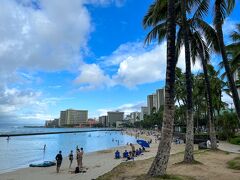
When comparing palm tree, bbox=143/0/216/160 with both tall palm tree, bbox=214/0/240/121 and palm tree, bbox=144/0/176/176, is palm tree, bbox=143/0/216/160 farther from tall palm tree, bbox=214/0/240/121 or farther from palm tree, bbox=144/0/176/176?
palm tree, bbox=144/0/176/176

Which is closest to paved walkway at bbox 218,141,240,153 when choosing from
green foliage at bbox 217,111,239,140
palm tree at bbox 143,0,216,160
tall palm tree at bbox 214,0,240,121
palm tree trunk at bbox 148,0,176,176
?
green foliage at bbox 217,111,239,140

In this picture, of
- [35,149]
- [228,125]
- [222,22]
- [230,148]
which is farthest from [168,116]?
[35,149]

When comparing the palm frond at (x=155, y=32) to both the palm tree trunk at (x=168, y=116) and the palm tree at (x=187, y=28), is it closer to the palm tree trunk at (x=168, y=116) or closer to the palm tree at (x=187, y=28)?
the palm tree at (x=187, y=28)

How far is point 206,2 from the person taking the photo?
15.1 meters

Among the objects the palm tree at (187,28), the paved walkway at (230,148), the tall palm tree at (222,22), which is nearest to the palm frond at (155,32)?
the palm tree at (187,28)

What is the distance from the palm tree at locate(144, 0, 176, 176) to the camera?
10672 mm

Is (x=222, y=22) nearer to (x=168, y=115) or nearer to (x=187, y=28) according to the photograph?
(x=187, y=28)

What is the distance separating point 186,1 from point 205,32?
245 cm

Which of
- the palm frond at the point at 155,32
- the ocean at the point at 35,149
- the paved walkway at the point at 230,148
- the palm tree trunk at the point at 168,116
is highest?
the palm frond at the point at 155,32

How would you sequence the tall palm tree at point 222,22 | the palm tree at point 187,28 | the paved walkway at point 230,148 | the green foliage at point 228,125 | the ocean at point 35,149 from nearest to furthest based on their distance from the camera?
the tall palm tree at point 222,22 → the palm tree at point 187,28 → the paved walkway at point 230,148 → the ocean at point 35,149 → the green foliage at point 228,125

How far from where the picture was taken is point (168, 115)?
10.9m

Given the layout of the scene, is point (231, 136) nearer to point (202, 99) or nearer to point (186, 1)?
point (202, 99)

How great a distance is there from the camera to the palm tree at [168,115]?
1067cm

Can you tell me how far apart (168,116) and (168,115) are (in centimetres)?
4
